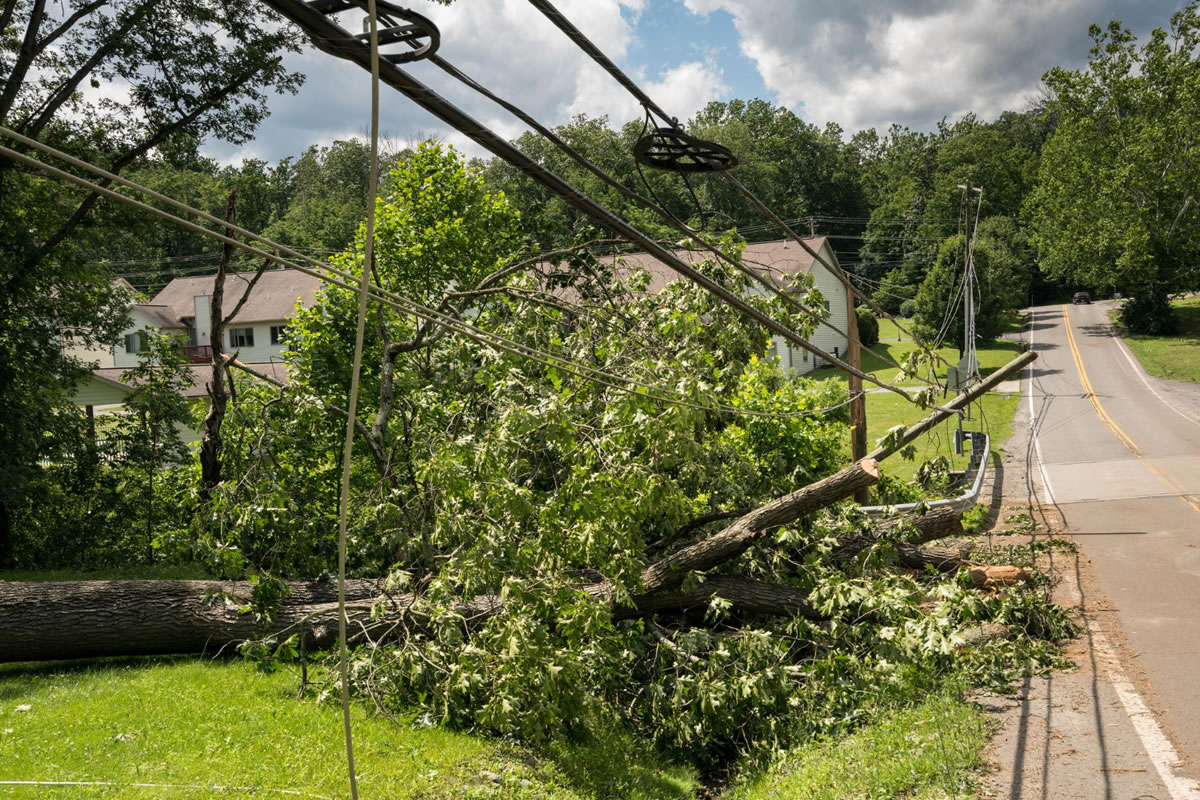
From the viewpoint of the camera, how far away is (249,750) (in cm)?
618

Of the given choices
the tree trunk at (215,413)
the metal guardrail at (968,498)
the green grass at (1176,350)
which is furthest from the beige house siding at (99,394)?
the green grass at (1176,350)

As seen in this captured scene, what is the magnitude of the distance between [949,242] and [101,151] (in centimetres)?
3358

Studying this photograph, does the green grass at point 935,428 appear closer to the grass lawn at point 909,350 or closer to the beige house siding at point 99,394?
the grass lawn at point 909,350

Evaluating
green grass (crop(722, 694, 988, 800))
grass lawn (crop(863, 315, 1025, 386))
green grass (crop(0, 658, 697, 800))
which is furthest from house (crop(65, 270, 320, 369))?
green grass (crop(722, 694, 988, 800))

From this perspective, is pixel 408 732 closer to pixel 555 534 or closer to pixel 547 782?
pixel 547 782

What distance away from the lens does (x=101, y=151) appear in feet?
43.4

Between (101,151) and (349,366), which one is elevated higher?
(101,151)

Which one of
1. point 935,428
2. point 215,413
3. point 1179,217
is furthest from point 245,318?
point 1179,217

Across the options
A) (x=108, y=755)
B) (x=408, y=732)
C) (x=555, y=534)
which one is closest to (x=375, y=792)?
(x=408, y=732)

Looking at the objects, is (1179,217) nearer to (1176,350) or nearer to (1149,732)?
(1176,350)

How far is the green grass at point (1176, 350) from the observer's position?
110 feet

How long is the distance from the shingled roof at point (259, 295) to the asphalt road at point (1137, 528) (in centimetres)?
3000

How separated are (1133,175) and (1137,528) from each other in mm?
33677

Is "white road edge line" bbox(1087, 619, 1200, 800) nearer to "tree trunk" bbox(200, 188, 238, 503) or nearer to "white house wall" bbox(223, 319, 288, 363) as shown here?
"tree trunk" bbox(200, 188, 238, 503)
